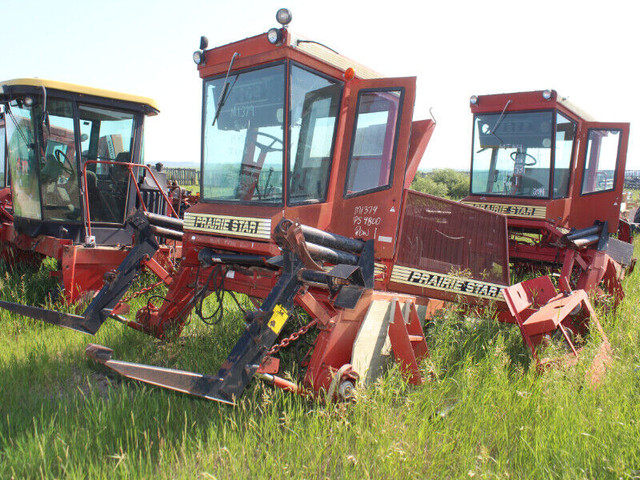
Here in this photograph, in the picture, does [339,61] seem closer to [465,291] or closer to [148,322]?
[465,291]

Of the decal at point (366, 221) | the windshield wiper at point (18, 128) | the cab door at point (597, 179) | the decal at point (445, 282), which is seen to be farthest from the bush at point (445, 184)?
the decal at point (366, 221)

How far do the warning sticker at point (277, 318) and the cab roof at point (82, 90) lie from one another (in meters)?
4.95

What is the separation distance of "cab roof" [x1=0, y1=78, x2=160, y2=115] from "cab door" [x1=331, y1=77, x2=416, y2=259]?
417 centimetres

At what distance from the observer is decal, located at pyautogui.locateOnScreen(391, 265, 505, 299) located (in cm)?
446

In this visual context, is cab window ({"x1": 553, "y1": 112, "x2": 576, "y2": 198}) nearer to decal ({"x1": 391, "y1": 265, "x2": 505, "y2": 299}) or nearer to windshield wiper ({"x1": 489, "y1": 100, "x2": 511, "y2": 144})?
windshield wiper ({"x1": 489, "y1": 100, "x2": 511, "y2": 144})

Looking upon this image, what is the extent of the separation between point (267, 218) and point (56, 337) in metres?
2.55

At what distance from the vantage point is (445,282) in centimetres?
471

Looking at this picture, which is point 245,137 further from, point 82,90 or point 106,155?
→ point 106,155

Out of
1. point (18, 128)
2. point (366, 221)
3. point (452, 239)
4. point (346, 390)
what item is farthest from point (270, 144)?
point (18, 128)

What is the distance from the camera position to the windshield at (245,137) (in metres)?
3.89

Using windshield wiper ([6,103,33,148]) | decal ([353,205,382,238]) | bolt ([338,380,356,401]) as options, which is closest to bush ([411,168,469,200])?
windshield wiper ([6,103,33,148])

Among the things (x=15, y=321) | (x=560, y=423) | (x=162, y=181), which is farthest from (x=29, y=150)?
(x=560, y=423)

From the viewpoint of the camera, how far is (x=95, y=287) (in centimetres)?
613

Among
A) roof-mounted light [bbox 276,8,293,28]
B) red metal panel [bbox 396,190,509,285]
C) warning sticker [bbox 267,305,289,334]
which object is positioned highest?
roof-mounted light [bbox 276,8,293,28]
